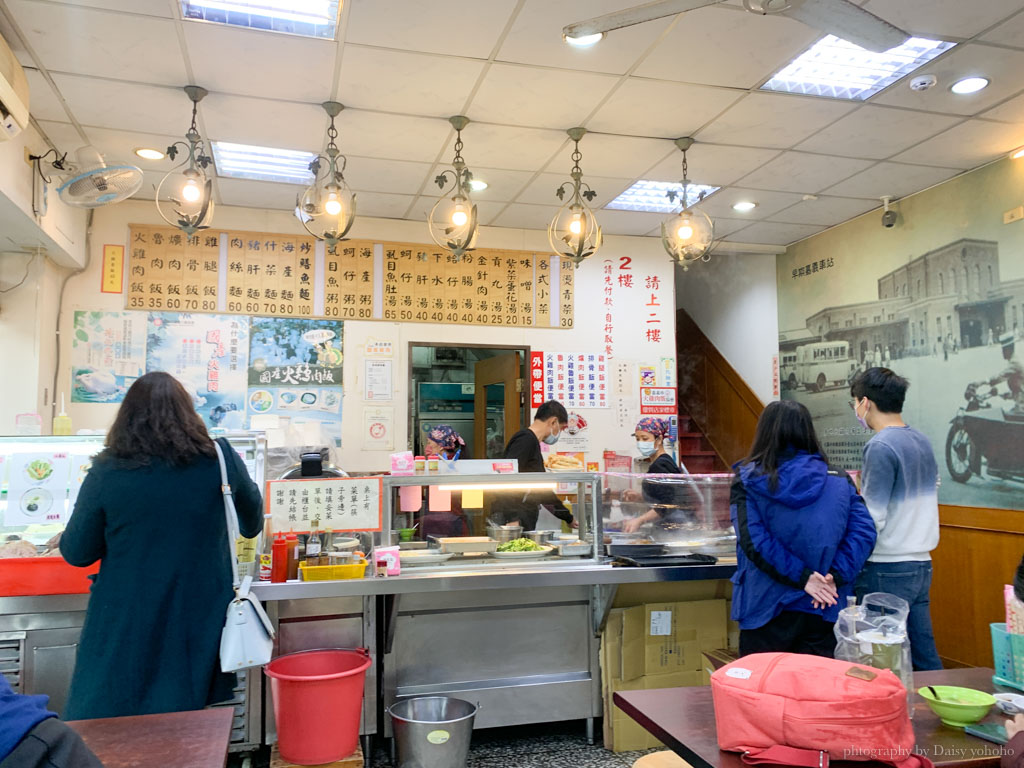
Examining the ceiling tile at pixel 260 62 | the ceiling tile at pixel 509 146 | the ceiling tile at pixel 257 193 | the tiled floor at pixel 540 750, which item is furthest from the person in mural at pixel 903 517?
the ceiling tile at pixel 257 193

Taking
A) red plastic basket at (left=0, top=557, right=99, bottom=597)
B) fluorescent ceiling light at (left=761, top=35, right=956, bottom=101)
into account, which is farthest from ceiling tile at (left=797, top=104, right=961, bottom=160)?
red plastic basket at (left=0, top=557, right=99, bottom=597)

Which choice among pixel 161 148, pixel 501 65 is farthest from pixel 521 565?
pixel 161 148

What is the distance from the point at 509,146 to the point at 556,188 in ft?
2.83

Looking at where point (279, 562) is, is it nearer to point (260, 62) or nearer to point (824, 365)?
point (260, 62)

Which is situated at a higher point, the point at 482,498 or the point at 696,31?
the point at 696,31

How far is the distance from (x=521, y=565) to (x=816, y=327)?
4288 millimetres

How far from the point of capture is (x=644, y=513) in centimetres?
407

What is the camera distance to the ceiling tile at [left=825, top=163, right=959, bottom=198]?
203 inches

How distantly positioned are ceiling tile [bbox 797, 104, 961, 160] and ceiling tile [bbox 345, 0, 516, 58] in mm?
2264

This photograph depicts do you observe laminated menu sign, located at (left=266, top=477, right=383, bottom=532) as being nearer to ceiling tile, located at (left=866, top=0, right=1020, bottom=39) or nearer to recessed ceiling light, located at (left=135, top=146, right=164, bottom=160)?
recessed ceiling light, located at (left=135, top=146, right=164, bottom=160)

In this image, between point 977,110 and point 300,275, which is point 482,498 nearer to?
point 300,275

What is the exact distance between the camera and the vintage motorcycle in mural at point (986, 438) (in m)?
4.78

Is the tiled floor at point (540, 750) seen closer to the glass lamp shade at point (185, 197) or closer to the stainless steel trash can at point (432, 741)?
the stainless steel trash can at point (432, 741)

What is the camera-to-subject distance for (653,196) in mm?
5781
